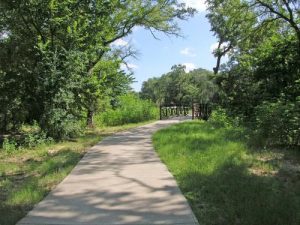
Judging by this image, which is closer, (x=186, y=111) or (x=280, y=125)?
(x=280, y=125)

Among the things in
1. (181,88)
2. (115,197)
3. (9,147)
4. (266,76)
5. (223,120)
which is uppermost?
(181,88)

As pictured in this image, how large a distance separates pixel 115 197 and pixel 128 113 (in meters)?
23.0

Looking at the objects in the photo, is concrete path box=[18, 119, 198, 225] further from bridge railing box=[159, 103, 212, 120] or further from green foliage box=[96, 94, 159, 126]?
bridge railing box=[159, 103, 212, 120]

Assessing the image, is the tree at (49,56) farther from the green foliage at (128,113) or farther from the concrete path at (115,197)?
the green foliage at (128,113)

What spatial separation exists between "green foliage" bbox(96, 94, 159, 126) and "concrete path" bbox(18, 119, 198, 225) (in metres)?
15.0

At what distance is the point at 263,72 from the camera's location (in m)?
19.1

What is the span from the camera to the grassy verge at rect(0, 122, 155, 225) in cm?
729

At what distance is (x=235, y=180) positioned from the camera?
8.38 meters

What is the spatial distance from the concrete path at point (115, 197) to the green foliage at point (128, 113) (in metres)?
15.0

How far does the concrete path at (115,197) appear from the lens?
6370 millimetres

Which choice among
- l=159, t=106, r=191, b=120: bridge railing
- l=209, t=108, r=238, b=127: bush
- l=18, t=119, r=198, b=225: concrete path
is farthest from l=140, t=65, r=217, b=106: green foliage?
l=18, t=119, r=198, b=225: concrete path

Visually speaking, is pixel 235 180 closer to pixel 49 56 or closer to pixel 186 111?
pixel 49 56

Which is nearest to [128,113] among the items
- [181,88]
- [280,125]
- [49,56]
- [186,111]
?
[186,111]

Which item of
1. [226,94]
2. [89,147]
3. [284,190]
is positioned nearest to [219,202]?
[284,190]
